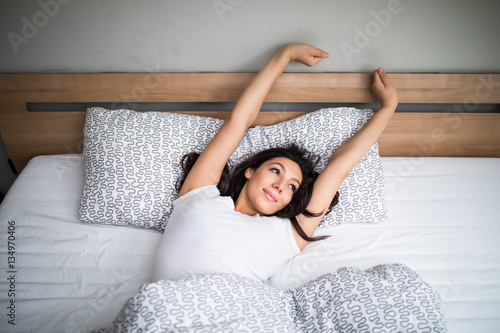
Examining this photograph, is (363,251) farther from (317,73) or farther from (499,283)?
(317,73)

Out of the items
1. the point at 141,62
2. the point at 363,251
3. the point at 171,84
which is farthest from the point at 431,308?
the point at 141,62

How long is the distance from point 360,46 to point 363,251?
1030 millimetres

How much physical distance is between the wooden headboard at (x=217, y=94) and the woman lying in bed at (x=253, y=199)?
163mm

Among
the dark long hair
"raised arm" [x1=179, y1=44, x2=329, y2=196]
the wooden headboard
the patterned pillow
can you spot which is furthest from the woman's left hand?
the dark long hair

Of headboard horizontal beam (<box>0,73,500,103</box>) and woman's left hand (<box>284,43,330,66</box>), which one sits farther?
headboard horizontal beam (<box>0,73,500,103</box>)

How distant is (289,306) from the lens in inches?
41.8

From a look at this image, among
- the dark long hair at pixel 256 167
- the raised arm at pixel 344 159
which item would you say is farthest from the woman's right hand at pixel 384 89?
the dark long hair at pixel 256 167

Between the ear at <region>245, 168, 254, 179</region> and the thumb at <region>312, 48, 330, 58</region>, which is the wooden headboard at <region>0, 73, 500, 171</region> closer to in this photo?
the thumb at <region>312, 48, 330, 58</region>

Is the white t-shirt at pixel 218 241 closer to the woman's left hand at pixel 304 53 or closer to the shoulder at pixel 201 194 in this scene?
the shoulder at pixel 201 194

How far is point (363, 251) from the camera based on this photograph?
4.44 ft

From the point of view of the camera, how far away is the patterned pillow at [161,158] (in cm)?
140

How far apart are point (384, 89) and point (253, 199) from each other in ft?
2.93

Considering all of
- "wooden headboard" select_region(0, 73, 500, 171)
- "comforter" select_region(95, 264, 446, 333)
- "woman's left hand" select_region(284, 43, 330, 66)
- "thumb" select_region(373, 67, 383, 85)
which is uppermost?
"woman's left hand" select_region(284, 43, 330, 66)

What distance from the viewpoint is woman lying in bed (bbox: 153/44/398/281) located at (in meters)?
1.14
